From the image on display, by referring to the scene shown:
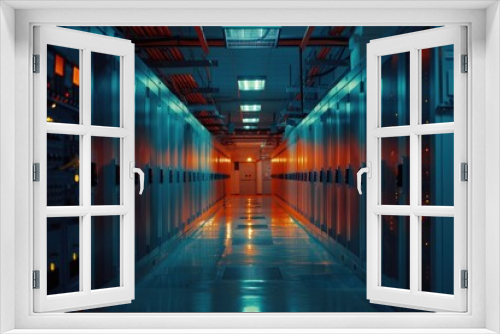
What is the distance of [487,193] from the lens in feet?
10.7

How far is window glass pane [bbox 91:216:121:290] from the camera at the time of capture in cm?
507

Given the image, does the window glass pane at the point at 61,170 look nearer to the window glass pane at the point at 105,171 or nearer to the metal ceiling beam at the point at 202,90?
the window glass pane at the point at 105,171

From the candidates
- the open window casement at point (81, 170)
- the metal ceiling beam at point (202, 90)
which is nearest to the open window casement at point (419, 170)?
the open window casement at point (81, 170)

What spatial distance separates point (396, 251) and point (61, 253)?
2.97 metres

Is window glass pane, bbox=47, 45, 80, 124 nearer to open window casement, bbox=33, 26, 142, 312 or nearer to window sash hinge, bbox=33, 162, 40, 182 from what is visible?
open window casement, bbox=33, 26, 142, 312

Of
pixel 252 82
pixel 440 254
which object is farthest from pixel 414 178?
pixel 252 82

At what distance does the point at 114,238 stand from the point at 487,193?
3.57 metres

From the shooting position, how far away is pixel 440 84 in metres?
4.17

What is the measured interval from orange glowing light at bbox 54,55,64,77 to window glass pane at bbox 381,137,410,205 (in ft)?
9.89

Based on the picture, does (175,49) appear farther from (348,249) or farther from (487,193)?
(487,193)

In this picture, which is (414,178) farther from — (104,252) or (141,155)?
(141,155)

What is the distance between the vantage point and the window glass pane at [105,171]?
16.2 feet

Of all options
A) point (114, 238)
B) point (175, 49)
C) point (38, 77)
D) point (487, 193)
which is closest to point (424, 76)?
point (487, 193)

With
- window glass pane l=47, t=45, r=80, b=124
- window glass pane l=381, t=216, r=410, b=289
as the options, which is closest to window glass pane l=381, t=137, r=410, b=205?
window glass pane l=381, t=216, r=410, b=289
